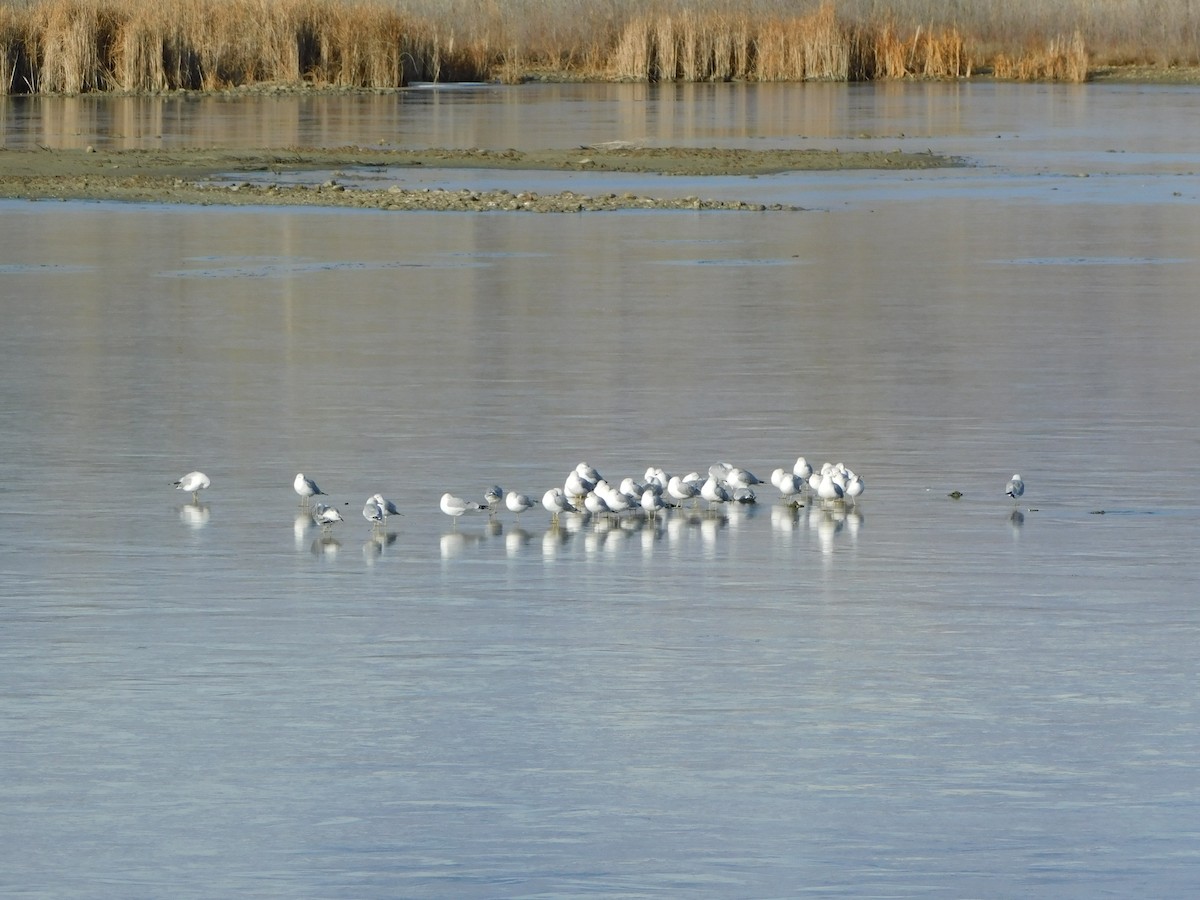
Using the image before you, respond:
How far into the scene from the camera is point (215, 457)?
9672 mm

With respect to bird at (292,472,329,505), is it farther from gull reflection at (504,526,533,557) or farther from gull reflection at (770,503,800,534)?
gull reflection at (770,503,800,534)

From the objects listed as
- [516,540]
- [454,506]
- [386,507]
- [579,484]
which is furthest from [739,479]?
[386,507]

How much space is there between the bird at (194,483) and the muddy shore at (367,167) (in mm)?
14078

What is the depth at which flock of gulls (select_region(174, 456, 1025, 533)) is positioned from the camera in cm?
820

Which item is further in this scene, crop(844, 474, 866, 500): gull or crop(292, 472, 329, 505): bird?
crop(844, 474, 866, 500): gull

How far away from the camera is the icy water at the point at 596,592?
16.2 feet

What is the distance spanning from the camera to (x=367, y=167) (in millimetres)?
28375

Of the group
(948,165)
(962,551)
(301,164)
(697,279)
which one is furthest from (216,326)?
(948,165)

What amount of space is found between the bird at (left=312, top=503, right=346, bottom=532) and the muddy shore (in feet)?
47.8

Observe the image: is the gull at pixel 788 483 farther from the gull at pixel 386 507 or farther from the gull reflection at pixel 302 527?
the gull reflection at pixel 302 527

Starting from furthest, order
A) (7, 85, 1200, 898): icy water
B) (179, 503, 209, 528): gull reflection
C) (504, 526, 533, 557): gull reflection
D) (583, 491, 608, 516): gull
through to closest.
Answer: (179, 503, 209, 528): gull reflection → (583, 491, 608, 516): gull → (504, 526, 533, 557): gull reflection → (7, 85, 1200, 898): icy water

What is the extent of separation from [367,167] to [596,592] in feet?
71.1

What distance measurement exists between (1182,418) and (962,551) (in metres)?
3.13

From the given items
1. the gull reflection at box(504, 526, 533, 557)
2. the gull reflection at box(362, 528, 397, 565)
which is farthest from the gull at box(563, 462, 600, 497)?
the gull reflection at box(362, 528, 397, 565)
